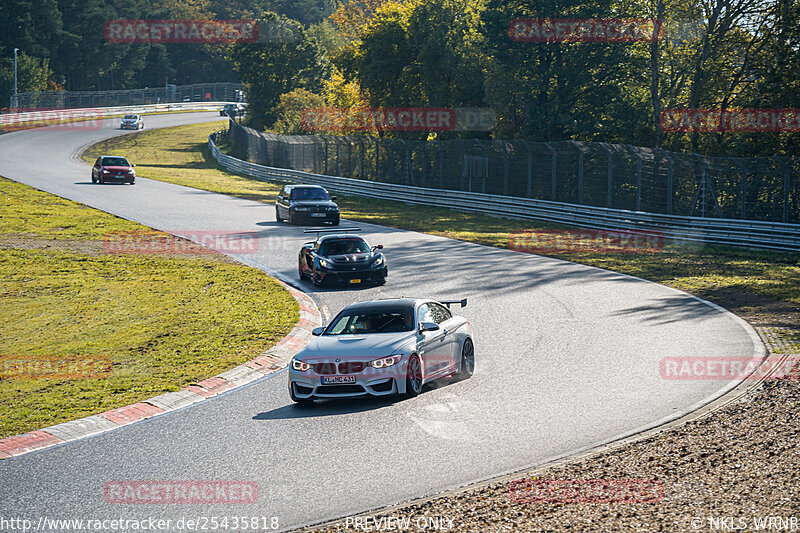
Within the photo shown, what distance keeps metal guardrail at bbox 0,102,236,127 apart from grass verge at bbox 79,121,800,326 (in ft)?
106

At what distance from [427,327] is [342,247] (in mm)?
10389

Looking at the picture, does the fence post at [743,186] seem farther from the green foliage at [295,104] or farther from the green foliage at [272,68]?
the green foliage at [272,68]

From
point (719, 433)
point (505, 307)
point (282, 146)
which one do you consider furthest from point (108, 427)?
point (282, 146)

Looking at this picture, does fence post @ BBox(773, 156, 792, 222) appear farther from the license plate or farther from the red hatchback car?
the red hatchback car

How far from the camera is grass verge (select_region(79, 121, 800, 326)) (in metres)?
20.5

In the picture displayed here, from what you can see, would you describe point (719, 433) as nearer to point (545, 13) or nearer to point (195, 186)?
point (545, 13)

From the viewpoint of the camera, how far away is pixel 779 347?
15086 millimetres

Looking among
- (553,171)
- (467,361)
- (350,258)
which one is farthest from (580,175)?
(467,361)

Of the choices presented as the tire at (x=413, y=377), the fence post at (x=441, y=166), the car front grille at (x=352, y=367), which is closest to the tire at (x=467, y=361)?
the tire at (x=413, y=377)

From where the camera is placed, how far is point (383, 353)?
39.5 feet

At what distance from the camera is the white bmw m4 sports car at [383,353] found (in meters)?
11.9

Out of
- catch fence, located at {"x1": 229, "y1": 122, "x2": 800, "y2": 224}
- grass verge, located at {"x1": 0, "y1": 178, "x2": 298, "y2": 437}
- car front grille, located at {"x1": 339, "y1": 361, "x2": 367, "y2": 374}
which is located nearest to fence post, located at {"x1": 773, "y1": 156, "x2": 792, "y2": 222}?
catch fence, located at {"x1": 229, "y1": 122, "x2": 800, "y2": 224}

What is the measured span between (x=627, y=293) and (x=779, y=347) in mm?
6171

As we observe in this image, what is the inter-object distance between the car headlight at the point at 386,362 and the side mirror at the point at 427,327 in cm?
89
